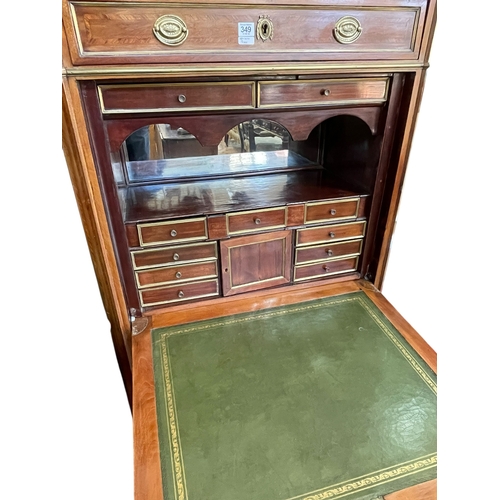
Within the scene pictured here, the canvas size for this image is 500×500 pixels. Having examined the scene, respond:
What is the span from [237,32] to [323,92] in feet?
1.30

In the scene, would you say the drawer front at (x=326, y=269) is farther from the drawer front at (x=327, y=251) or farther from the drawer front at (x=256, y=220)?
the drawer front at (x=256, y=220)

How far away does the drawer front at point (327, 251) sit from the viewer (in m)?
1.70

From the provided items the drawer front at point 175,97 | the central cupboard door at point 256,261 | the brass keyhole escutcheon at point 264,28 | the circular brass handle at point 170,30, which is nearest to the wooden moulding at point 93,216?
the drawer front at point 175,97

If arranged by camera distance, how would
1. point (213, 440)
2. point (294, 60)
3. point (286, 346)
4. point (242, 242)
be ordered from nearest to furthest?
point (213, 440), point (294, 60), point (286, 346), point (242, 242)

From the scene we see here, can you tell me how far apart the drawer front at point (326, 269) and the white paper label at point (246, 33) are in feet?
3.29

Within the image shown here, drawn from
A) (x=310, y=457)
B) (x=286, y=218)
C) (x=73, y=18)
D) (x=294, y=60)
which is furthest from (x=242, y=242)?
(x=73, y=18)

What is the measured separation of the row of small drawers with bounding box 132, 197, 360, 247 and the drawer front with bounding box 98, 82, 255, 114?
444 mm

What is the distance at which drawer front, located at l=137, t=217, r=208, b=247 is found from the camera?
1.43 m

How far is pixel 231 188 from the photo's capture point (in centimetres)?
172

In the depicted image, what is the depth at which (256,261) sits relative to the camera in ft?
5.38

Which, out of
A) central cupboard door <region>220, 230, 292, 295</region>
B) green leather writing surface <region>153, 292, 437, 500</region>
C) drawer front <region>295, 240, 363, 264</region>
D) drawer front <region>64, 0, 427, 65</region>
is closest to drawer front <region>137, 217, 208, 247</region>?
central cupboard door <region>220, 230, 292, 295</region>

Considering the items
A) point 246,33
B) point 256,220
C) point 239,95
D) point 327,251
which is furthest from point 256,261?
point 246,33

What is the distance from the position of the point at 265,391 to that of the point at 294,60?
3.84ft

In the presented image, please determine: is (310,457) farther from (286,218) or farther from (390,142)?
(390,142)
